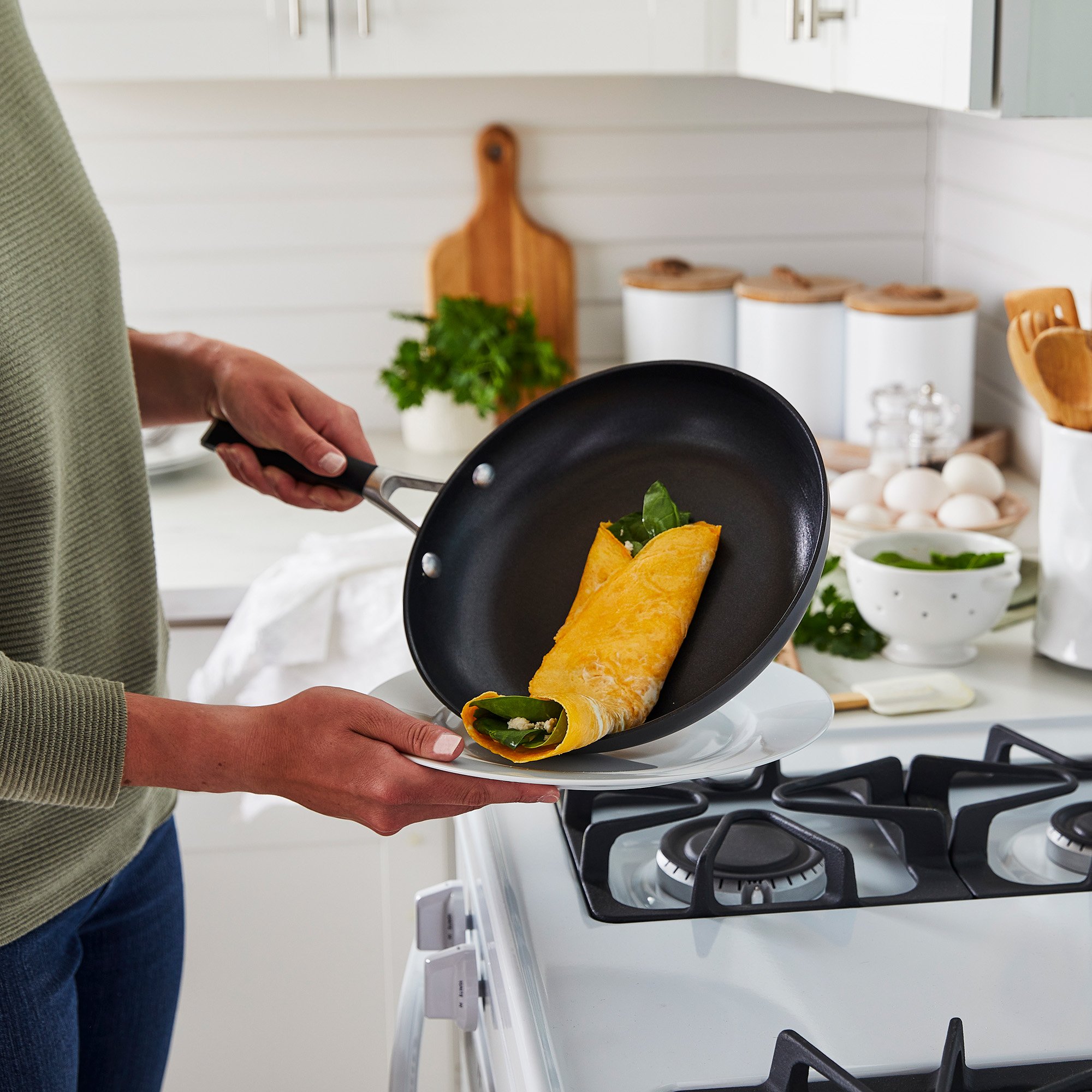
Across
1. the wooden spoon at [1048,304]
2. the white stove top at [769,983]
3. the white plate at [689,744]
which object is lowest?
the white stove top at [769,983]

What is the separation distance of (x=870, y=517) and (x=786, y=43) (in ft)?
1.81

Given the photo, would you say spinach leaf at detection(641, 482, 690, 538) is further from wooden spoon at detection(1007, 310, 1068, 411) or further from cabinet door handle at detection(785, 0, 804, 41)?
cabinet door handle at detection(785, 0, 804, 41)

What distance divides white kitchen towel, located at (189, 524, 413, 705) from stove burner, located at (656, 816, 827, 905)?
2.10ft

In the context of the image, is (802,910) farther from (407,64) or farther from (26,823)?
(407,64)


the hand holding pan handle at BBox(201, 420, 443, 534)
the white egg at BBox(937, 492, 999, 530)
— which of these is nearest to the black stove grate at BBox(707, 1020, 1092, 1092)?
the hand holding pan handle at BBox(201, 420, 443, 534)

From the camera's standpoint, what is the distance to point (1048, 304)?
115 cm

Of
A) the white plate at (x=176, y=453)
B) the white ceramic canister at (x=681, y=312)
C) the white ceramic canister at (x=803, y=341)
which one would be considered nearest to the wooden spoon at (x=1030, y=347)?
the white ceramic canister at (x=803, y=341)

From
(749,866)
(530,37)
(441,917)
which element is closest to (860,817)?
(749,866)

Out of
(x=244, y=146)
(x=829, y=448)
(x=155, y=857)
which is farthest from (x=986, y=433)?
(x=155, y=857)

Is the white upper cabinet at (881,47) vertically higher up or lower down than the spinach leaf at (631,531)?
higher up

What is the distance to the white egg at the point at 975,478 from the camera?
1473 mm

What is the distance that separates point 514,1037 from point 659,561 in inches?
11.5

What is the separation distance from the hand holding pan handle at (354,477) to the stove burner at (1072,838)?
1.54 ft

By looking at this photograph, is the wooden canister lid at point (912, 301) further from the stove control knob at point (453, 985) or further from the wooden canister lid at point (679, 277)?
the stove control knob at point (453, 985)
